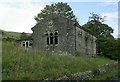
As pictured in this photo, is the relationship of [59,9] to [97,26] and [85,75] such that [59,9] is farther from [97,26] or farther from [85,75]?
[85,75]

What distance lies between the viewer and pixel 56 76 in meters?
23.9

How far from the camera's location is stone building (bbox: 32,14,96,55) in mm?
52656

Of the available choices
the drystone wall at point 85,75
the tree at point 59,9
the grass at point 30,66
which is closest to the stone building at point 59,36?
the drystone wall at point 85,75

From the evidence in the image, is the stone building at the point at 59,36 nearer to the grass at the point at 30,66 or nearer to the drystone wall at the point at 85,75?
the drystone wall at the point at 85,75

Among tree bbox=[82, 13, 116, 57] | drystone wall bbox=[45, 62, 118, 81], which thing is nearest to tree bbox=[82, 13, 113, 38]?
tree bbox=[82, 13, 116, 57]

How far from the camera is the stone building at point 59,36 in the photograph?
52.7m

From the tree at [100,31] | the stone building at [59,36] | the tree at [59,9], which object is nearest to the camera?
the stone building at [59,36]

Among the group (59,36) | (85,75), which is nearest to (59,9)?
(59,36)

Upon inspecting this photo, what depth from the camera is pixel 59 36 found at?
54062 millimetres

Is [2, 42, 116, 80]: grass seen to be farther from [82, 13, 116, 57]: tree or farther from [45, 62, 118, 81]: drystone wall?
[82, 13, 116, 57]: tree

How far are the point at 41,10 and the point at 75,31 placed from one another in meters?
35.6

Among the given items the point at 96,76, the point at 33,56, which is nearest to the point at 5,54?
the point at 33,56

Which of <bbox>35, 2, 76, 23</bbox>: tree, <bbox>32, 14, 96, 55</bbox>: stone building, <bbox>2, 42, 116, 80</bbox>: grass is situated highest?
<bbox>35, 2, 76, 23</bbox>: tree

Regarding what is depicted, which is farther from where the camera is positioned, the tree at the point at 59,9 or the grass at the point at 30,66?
the tree at the point at 59,9
